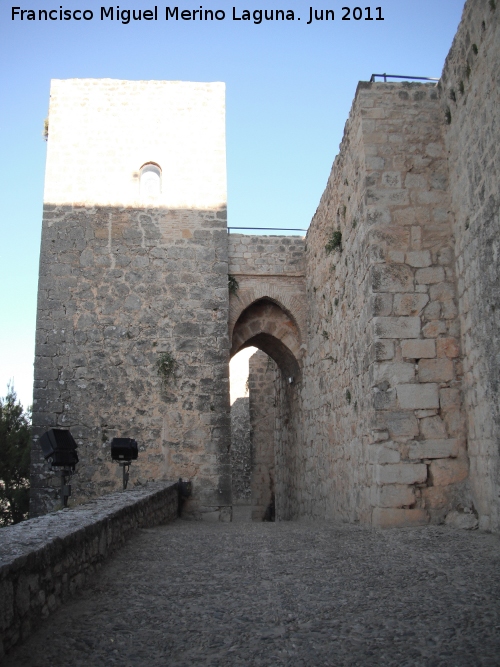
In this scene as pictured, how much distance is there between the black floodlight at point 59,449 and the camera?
668 centimetres

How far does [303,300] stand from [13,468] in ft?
20.2

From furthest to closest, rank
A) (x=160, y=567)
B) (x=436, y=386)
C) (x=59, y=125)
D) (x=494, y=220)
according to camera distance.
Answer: (x=59, y=125)
(x=436, y=386)
(x=494, y=220)
(x=160, y=567)

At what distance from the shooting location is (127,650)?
8.39 feet

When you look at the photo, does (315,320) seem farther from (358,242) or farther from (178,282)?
(358,242)

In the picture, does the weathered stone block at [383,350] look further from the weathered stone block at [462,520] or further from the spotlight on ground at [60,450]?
the spotlight on ground at [60,450]

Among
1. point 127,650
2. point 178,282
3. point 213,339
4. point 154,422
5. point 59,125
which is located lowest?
point 127,650

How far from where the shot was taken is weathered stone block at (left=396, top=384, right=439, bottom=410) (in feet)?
19.7

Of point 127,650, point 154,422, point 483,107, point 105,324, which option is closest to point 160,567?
point 127,650

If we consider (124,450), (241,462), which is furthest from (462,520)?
(241,462)

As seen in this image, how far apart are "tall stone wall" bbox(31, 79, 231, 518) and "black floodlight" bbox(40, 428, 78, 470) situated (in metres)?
2.43

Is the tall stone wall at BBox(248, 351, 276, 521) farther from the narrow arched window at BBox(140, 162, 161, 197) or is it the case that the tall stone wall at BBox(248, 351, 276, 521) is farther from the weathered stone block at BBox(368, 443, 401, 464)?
the weathered stone block at BBox(368, 443, 401, 464)

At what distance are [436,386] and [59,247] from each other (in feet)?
20.7

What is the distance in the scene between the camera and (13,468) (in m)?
11.8

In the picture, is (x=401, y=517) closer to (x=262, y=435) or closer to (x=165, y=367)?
(x=165, y=367)
